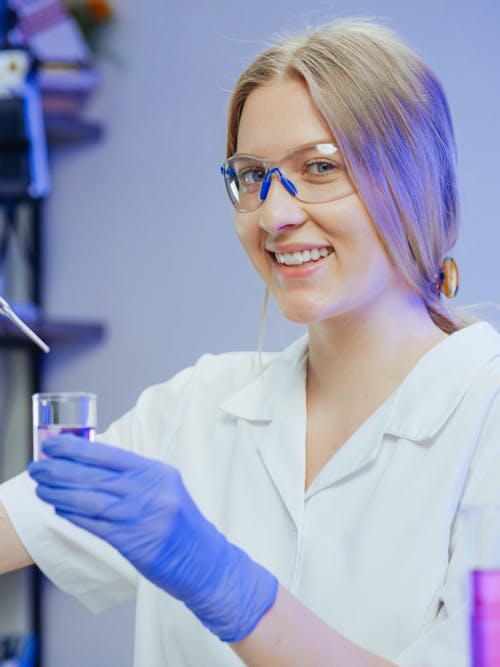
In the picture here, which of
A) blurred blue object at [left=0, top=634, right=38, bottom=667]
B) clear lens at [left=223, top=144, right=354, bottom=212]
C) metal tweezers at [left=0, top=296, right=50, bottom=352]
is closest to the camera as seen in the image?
metal tweezers at [left=0, top=296, right=50, bottom=352]

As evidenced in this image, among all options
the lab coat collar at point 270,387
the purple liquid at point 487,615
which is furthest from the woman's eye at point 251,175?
the purple liquid at point 487,615

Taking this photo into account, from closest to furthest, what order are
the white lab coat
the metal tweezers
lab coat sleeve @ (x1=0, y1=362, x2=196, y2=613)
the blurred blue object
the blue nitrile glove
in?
the blue nitrile glove → the metal tweezers → the white lab coat → lab coat sleeve @ (x1=0, y1=362, x2=196, y2=613) → the blurred blue object

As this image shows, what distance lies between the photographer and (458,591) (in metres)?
1.07

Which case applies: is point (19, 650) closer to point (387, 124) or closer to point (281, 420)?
point (281, 420)

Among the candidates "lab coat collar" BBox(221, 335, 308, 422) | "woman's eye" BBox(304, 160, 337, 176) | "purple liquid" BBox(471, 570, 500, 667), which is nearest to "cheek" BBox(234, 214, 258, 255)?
"woman's eye" BBox(304, 160, 337, 176)

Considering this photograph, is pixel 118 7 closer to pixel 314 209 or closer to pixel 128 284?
pixel 128 284

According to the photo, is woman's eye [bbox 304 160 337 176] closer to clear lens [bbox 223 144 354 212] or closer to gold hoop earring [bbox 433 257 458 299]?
clear lens [bbox 223 144 354 212]

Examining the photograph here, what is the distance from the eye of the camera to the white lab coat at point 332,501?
1153mm

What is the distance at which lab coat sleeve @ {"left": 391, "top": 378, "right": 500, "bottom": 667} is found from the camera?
1021 mm

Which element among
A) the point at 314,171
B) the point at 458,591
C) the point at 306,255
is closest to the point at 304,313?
the point at 306,255

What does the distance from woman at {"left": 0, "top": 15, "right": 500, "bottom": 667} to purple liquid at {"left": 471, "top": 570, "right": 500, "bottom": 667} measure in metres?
0.45

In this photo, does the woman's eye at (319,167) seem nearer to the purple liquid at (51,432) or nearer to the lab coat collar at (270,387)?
the lab coat collar at (270,387)

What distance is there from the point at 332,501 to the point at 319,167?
459mm

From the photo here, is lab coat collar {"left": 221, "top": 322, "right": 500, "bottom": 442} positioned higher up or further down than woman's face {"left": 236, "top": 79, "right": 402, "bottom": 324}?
further down
